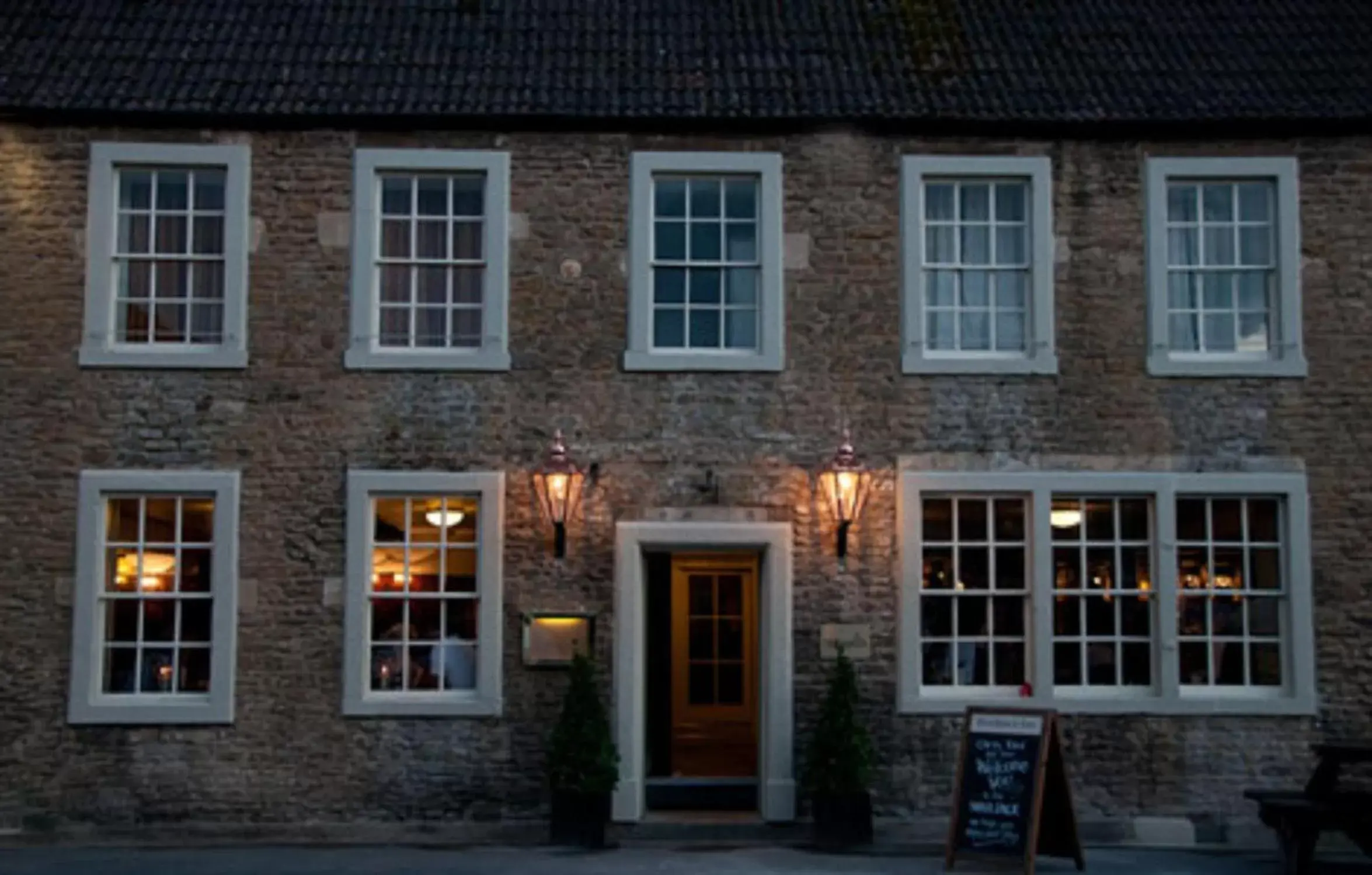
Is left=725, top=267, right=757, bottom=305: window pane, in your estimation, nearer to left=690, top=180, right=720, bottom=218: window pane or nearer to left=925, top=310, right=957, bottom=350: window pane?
left=690, top=180, right=720, bottom=218: window pane

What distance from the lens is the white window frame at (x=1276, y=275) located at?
1502 cm

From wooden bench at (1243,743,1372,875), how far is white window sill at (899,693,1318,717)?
1.04 meters

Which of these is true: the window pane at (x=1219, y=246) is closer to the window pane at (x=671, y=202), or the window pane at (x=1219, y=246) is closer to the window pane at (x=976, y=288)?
the window pane at (x=976, y=288)

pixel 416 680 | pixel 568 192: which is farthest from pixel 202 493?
pixel 568 192

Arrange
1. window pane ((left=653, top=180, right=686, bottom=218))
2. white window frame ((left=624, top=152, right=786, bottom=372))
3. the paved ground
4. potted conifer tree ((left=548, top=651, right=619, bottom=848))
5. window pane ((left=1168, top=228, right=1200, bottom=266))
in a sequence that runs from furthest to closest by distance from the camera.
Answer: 1. window pane ((left=1168, top=228, right=1200, bottom=266))
2. window pane ((left=653, top=180, right=686, bottom=218))
3. white window frame ((left=624, top=152, right=786, bottom=372))
4. potted conifer tree ((left=548, top=651, right=619, bottom=848))
5. the paved ground

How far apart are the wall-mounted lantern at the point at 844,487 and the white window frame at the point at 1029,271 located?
99cm

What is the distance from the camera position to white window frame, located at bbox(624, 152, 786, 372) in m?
14.9

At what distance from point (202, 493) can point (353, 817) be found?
304 centimetres

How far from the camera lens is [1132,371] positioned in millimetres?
15062

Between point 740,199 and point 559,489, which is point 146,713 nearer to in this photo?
point 559,489

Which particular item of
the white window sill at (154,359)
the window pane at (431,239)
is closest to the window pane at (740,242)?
the window pane at (431,239)

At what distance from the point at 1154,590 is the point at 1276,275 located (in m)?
3.01

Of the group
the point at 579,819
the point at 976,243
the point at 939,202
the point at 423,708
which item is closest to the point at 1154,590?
the point at 976,243

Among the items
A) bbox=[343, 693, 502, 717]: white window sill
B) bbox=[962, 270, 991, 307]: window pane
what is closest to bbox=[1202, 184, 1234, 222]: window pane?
bbox=[962, 270, 991, 307]: window pane
